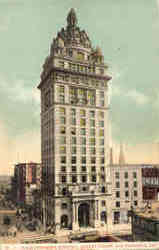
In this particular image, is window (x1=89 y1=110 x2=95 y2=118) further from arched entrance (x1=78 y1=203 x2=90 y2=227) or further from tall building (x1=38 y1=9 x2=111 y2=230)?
arched entrance (x1=78 y1=203 x2=90 y2=227)

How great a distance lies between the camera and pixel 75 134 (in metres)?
36.8

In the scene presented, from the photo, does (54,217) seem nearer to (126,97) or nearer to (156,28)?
(126,97)

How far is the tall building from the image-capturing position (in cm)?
3503

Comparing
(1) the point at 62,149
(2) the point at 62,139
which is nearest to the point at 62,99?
(2) the point at 62,139

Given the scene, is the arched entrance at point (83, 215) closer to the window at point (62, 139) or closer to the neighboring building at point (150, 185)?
the window at point (62, 139)

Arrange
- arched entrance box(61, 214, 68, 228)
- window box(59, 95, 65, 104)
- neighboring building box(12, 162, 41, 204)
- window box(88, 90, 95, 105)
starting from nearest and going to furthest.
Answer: arched entrance box(61, 214, 68, 228) → window box(59, 95, 65, 104) → window box(88, 90, 95, 105) → neighboring building box(12, 162, 41, 204)

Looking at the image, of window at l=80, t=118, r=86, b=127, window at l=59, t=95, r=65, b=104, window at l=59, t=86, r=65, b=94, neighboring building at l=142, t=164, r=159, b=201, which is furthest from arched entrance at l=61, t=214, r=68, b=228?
window at l=59, t=86, r=65, b=94

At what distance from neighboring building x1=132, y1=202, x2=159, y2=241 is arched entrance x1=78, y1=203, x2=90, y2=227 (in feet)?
40.4

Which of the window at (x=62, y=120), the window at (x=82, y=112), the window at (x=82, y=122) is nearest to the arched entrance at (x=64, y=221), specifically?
the window at (x=62, y=120)

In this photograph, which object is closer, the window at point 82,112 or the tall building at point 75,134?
the tall building at point 75,134

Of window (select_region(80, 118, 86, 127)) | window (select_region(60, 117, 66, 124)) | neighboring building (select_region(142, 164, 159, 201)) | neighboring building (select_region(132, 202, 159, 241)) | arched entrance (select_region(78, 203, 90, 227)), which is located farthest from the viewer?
neighboring building (select_region(142, 164, 159, 201))

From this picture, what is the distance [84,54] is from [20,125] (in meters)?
16.9

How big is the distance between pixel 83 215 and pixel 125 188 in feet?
26.2

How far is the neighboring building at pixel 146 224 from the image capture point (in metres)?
20.7
